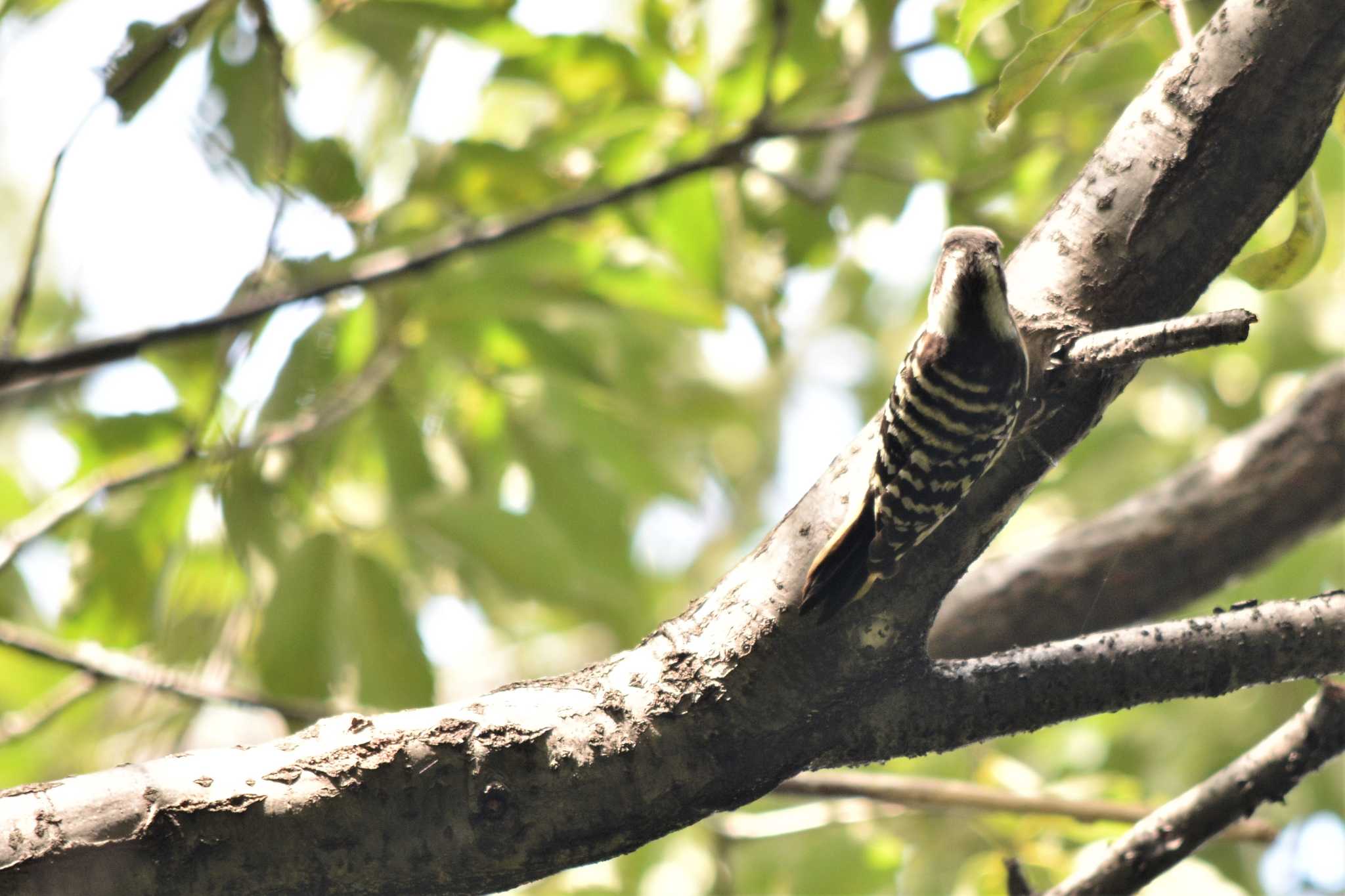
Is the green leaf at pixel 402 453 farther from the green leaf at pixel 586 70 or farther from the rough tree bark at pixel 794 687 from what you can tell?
the rough tree bark at pixel 794 687

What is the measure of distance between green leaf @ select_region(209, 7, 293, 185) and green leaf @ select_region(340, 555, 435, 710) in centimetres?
80

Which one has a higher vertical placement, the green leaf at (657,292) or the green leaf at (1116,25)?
the green leaf at (657,292)

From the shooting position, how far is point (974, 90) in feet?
8.54

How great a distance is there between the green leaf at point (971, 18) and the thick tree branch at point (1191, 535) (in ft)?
4.40

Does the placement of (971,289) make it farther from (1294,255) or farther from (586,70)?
(586,70)

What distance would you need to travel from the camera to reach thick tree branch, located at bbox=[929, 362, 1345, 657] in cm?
262

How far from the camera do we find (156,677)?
2.18m

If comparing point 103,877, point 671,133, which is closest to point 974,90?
point 671,133

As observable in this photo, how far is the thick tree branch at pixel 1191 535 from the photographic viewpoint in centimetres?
262

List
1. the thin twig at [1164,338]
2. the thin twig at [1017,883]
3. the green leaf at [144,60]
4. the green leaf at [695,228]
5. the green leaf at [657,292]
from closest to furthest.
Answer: the thin twig at [1164,338] → the thin twig at [1017,883] → the green leaf at [144,60] → the green leaf at [657,292] → the green leaf at [695,228]

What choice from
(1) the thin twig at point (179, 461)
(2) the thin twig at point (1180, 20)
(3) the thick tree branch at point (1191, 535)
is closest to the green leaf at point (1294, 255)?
(2) the thin twig at point (1180, 20)

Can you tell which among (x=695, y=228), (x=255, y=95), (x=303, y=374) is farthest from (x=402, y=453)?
(x=695, y=228)

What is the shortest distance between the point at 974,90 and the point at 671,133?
79 cm

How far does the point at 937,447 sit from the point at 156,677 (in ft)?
5.37
